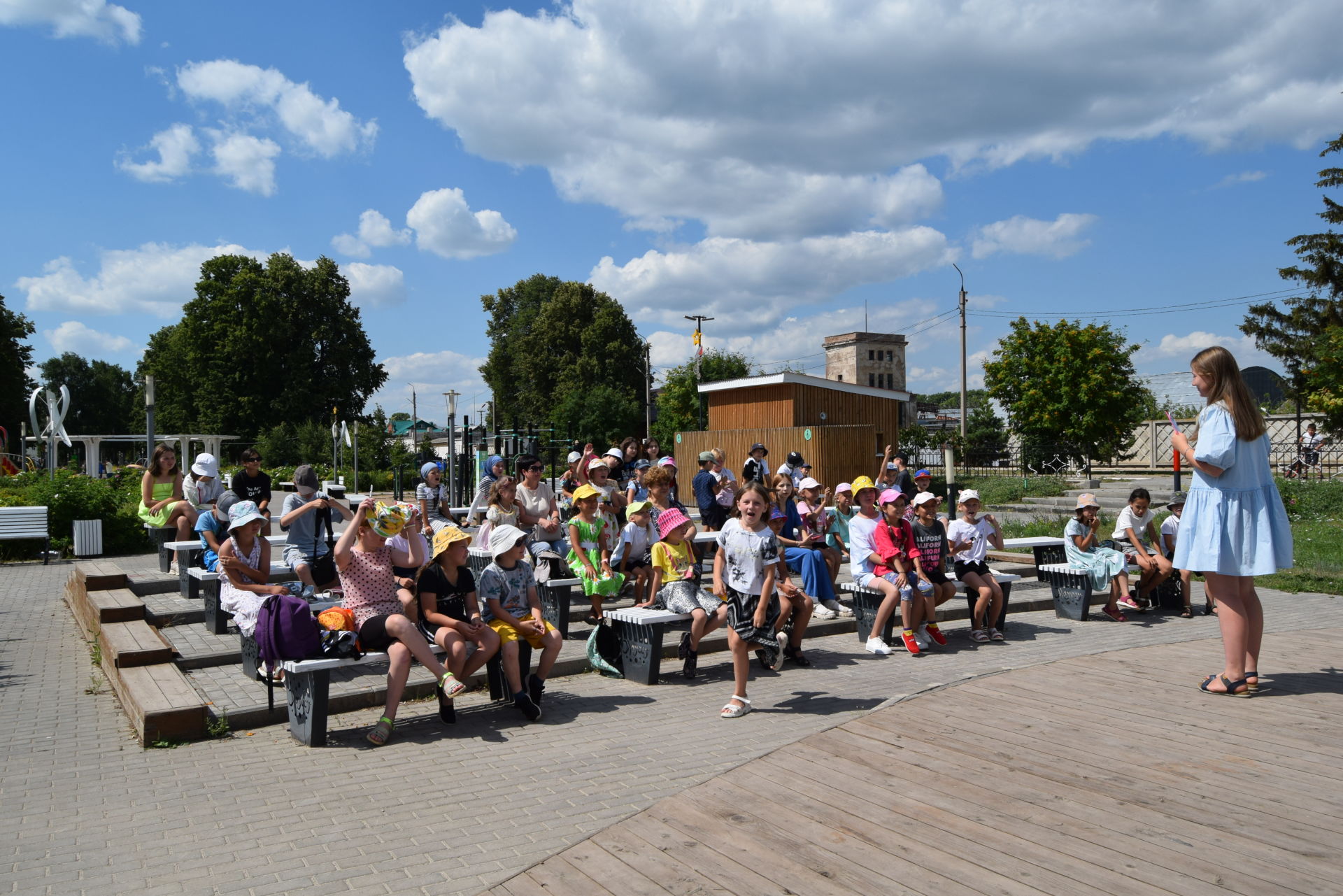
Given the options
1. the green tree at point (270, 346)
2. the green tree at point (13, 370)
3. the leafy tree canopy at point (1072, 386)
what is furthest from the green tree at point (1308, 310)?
the green tree at point (13, 370)

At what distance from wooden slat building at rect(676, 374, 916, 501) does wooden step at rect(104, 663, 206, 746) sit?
19.2 meters

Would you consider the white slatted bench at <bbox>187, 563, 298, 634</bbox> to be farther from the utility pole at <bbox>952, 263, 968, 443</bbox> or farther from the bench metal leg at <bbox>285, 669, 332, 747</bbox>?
the utility pole at <bbox>952, 263, 968, 443</bbox>

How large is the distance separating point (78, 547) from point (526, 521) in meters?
11.2

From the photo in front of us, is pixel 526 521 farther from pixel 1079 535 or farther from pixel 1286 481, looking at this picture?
pixel 1286 481

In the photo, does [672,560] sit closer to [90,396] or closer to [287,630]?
[287,630]

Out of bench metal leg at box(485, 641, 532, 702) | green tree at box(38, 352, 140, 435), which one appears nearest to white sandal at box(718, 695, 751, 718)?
bench metal leg at box(485, 641, 532, 702)

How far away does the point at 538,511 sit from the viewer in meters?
9.16

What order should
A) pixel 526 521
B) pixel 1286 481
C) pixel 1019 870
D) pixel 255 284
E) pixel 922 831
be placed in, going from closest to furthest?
pixel 1019 870, pixel 922 831, pixel 526 521, pixel 1286 481, pixel 255 284

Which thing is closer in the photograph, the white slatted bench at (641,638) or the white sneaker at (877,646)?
the white slatted bench at (641,638)

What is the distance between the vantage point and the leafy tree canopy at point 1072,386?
27.2m

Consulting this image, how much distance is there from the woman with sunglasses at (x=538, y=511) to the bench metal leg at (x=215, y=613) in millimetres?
2707

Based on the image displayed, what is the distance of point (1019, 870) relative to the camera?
3529 millimetres

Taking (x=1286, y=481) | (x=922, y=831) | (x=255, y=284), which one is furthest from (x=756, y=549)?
(x=255, y=284)

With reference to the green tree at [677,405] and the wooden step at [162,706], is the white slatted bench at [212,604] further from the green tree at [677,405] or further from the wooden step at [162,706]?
the green tree at [677,405]
